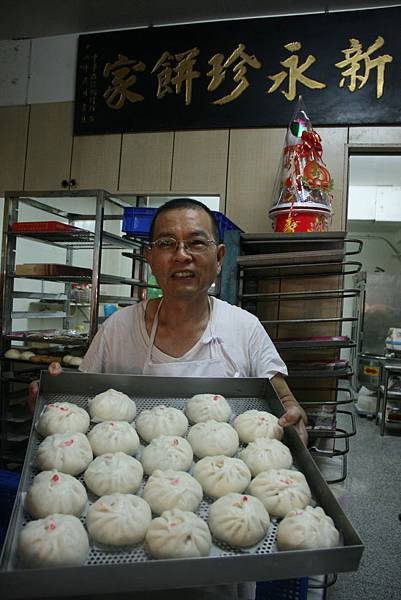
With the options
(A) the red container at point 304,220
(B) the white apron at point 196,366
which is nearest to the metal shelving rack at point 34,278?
(A) the red container at point 304,220

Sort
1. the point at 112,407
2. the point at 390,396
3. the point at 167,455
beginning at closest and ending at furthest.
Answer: the point at 167,455, the point at 112,407, the point at 390,396

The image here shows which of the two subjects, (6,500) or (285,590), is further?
(6,500)

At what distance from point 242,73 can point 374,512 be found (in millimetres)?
3198

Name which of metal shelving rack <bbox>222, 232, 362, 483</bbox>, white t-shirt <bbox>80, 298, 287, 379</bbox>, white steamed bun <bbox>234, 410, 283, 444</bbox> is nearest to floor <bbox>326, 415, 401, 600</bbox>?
metal shelving rack <bbox>222, 232, 362, 483</bbox>

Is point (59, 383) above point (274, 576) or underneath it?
above

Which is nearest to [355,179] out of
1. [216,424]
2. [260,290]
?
[260,290]

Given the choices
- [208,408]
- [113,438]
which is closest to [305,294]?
[208,408]

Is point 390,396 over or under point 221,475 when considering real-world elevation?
under

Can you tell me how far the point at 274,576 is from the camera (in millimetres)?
624

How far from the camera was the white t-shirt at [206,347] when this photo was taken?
1400 millimetres

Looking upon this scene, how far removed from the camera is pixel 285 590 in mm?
1337

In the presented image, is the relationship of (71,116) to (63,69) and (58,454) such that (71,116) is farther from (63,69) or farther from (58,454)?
(58,454)

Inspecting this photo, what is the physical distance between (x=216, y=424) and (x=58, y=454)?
41cm

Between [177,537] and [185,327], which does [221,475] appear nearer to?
[177,537]
